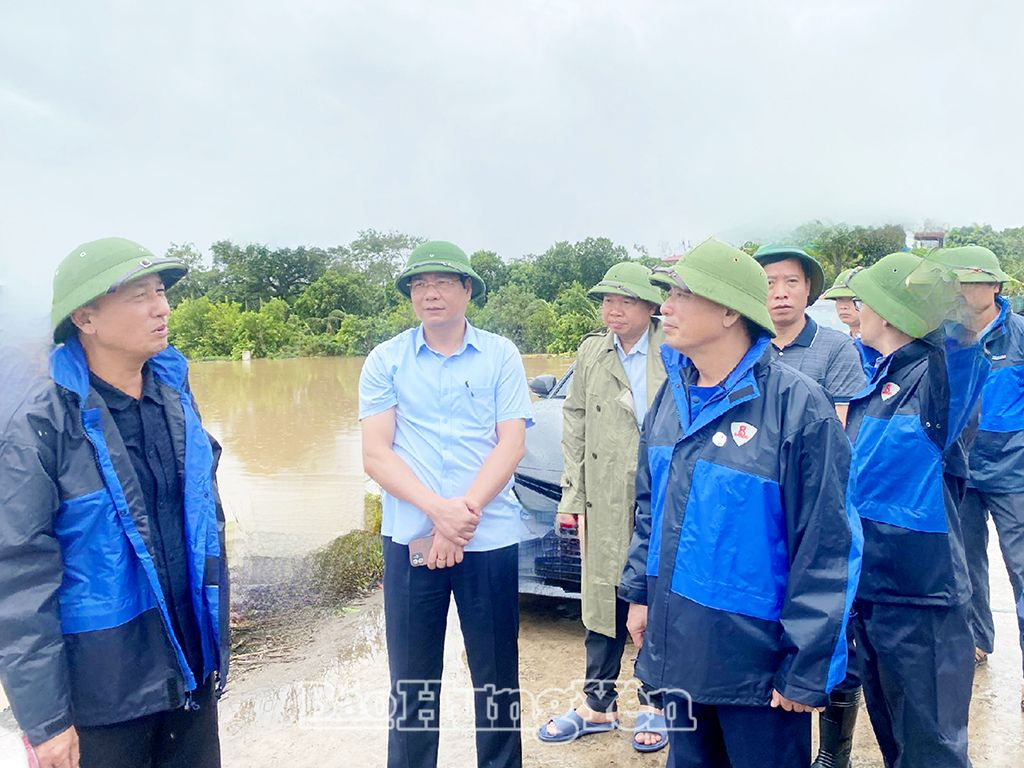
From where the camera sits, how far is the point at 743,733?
5.97 feet

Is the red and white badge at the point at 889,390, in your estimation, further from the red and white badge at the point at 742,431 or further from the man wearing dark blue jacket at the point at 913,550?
the red and white badge at the point at 742,431

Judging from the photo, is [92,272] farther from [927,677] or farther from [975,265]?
[975,265]

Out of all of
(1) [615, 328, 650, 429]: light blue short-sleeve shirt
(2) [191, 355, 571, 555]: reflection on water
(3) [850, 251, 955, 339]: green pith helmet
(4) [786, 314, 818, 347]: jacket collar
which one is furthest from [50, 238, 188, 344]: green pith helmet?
(2) [191, 355, 571, 555]: reflection on water

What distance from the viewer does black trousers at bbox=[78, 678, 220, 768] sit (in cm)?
175

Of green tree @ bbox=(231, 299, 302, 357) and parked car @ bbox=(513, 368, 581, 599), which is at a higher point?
green tree @ bbox=(231, 299, 302, 357)

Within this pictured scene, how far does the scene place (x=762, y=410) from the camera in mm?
1834

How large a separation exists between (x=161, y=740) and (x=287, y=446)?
11.9m

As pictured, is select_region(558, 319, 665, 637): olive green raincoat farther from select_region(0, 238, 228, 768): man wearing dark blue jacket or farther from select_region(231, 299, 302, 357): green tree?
select_region(231, 299, 302, 357): green tree

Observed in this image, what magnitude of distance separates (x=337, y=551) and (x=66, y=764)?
11.1ft

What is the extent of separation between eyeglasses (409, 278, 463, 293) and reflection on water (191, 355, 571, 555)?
3.45m

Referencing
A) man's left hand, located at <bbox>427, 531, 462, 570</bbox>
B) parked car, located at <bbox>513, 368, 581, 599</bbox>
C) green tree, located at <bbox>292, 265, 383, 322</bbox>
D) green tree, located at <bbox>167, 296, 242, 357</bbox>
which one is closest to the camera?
man's left hand, located at <bbox>427, 531, 462, 570</bbox>

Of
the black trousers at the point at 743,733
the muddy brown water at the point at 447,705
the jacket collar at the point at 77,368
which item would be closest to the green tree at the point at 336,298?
the muddy brown water at the point at 447,705

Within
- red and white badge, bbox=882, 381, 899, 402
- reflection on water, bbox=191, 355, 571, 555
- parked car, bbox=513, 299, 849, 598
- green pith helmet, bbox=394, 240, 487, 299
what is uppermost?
green pith helmet, bbox=394, 240, 487, 299

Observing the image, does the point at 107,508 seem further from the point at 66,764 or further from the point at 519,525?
the point at 519,525
